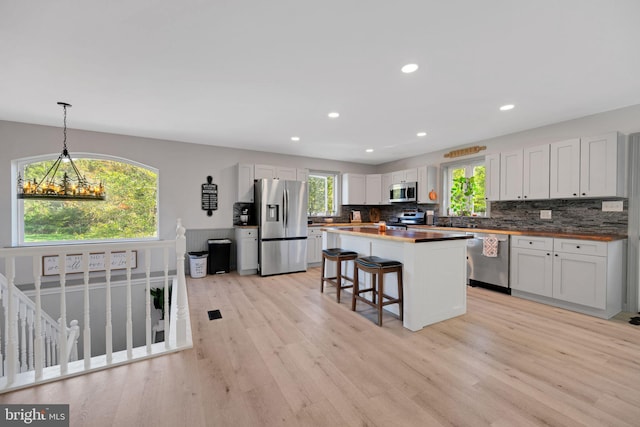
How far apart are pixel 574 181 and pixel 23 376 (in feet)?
18.4

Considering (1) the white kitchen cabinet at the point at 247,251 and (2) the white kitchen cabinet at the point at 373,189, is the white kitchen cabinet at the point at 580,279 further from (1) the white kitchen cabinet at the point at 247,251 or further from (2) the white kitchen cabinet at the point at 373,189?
(1) the white kitchen cabinet at the point at 247,251

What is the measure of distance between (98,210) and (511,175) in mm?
6410

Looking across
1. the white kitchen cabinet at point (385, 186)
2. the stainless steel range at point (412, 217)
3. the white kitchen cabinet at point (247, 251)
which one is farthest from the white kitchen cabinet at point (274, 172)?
the stainless steel range at point (412, 217)

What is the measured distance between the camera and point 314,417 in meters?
1.53

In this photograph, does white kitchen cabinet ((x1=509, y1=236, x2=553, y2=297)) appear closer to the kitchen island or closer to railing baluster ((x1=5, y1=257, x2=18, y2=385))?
the kitchen island

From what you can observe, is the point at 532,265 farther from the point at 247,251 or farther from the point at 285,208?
the point at 247,251

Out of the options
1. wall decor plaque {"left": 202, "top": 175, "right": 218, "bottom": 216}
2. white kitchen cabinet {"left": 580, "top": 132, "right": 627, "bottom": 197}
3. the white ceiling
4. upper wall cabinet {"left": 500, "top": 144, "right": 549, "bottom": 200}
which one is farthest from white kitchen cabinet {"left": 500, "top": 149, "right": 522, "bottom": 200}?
wall decor plaque {"left": 202, "top": 175, "right": 218, "bottom": 216}

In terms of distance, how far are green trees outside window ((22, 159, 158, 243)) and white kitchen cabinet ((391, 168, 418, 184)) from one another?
4.72 metres

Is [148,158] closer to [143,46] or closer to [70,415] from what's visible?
[143,46]

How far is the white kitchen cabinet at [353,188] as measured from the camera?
6.30 meters

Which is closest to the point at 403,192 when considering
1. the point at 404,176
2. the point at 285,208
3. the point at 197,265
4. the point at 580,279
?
the point at 404,176

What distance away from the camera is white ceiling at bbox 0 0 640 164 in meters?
1.67

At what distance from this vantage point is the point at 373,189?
645 cm

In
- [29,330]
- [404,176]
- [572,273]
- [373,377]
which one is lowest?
[29,330]
